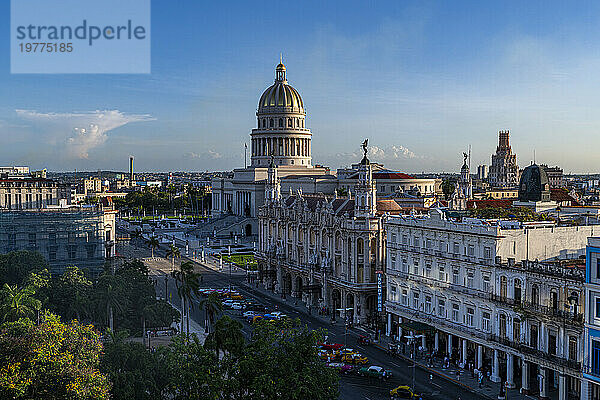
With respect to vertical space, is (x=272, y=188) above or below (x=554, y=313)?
above

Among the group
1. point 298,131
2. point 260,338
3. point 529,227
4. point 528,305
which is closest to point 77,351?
point 260,338

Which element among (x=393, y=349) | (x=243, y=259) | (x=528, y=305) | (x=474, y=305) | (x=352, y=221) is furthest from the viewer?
(x=243, y=259)

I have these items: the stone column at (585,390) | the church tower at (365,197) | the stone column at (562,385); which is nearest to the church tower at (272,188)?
the church tower at (365,197)

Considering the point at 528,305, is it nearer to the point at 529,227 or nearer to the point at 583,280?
the point at 583,280

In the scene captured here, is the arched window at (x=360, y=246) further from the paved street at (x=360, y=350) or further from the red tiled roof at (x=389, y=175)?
the red tiled roof at (x=389, y=175)

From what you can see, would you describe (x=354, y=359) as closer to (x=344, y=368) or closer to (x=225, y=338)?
(x=344, y=368)

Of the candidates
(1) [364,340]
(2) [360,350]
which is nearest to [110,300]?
(2) [360,350]
